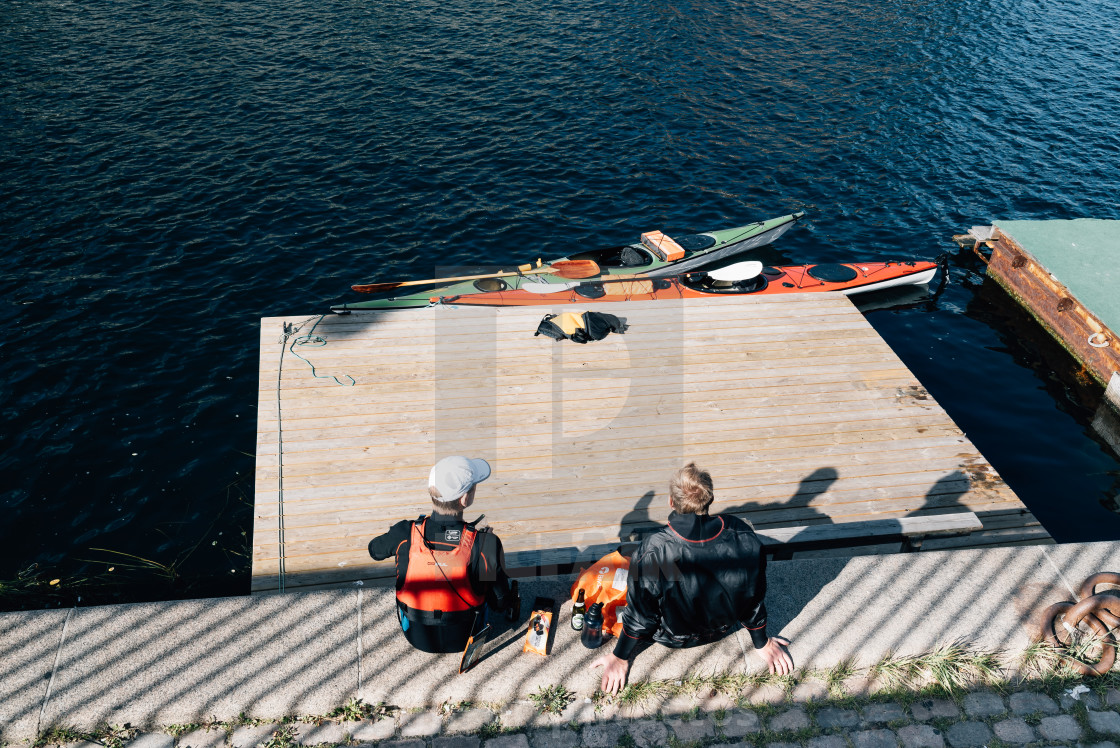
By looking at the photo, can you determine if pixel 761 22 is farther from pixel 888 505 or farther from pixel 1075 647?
pixel 1075 647

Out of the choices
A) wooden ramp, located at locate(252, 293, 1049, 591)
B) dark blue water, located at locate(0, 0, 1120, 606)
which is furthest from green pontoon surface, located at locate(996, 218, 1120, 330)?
wooden ramp, located at locate(252, 293, 1049, 591)

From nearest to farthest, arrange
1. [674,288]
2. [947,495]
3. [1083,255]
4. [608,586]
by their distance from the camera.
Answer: [608,586]
[947,495]
[674,288]
[1083,255]

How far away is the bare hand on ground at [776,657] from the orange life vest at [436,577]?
189 cm

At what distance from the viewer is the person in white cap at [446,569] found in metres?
4.29

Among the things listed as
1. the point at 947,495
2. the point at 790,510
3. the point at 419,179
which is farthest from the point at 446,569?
the point at 419,179

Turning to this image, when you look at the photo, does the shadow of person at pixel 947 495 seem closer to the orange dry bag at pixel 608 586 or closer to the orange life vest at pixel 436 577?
the orange dry bag at pixel 608 586

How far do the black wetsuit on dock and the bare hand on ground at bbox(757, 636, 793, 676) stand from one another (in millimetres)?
1660

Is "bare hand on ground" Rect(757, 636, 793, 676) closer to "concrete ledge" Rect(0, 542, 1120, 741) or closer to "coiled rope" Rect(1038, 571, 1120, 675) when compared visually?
"concrete ledge" Rect(0, 542, 1120, 741)

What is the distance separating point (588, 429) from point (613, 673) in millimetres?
3174

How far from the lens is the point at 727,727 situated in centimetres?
424

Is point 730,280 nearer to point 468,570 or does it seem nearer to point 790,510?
point 790,510

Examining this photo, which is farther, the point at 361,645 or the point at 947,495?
the point at 947,495

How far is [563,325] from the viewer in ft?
27.8

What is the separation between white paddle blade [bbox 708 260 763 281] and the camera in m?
10.4
